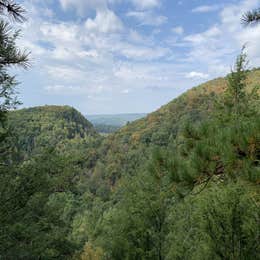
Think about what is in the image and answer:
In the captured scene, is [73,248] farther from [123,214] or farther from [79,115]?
[79,115]

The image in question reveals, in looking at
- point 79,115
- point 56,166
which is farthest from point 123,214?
point 79,115

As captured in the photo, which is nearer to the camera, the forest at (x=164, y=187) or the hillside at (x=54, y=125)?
the forest at (x=164, y=187)

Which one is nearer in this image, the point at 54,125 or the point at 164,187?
the point at 164,187

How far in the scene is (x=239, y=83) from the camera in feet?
51.6

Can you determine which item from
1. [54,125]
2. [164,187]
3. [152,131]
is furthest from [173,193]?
[54,125]

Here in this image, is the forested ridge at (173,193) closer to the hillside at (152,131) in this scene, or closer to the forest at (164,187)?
the forest at (164,187)

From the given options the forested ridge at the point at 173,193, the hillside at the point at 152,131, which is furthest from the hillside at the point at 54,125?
the forested ridge at the point at 173,193

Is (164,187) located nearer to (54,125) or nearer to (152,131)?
(152,131)

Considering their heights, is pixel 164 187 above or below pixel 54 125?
above

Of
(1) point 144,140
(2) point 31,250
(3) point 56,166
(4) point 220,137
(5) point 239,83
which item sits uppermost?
(5) point 239,83

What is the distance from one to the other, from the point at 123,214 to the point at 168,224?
123 inches

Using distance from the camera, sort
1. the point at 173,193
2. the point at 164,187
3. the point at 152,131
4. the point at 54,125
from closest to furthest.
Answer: the point at 173,193 → the point at 164,187 → the point at 152,131 → the point at 54,125

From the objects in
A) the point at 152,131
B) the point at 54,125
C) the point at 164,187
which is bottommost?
the point at 152,131

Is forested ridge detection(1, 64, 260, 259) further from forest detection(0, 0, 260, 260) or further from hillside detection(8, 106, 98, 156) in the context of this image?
hillside detection(8, 106, 98, 156)
